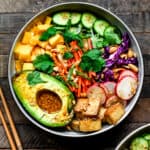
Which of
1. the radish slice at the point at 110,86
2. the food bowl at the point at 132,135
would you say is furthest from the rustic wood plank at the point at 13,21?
the food bowl at the point at 132,135

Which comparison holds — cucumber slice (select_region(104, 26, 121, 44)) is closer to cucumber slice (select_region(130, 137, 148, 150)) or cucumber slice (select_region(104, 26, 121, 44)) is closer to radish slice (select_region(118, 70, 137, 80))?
radish slice (select_region(118, 70, 137, 80))

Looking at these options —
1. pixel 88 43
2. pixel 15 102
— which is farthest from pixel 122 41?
pixel 15 102

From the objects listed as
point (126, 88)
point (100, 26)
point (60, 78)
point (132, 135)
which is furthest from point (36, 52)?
point (132, 135)

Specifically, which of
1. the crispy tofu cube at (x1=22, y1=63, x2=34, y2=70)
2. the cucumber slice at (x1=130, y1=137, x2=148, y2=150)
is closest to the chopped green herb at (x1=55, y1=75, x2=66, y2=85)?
the crispy tofu cube at (x1=22, y1=63, x2=34, y2=70)

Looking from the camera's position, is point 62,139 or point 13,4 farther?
point 13,4

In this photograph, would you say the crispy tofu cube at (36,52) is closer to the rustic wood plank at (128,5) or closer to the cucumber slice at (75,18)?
the cucumber slice at (75,18)

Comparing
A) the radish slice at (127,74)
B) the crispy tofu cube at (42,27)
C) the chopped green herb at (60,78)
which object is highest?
the crispy tofu cube at (42,27)

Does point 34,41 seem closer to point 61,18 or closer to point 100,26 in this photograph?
point 61,18
